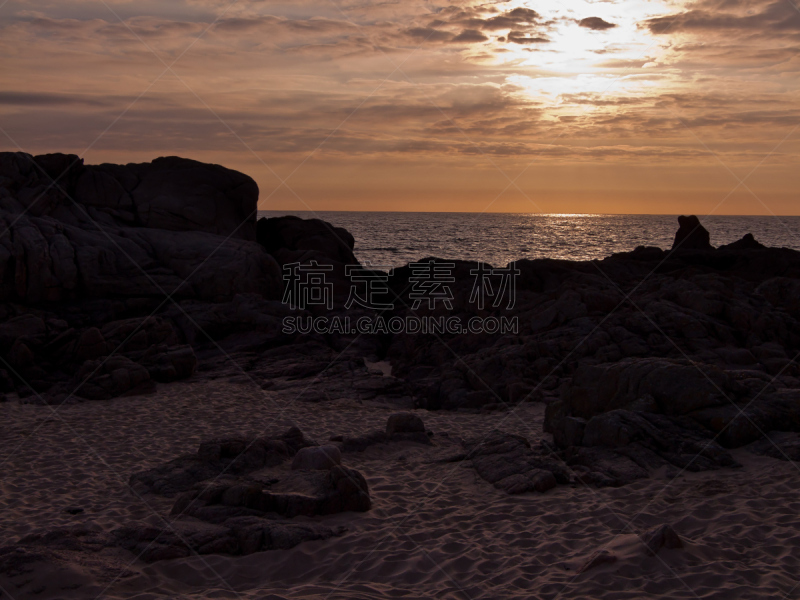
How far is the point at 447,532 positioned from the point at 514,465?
2.28 meters

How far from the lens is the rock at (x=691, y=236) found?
3278 cm

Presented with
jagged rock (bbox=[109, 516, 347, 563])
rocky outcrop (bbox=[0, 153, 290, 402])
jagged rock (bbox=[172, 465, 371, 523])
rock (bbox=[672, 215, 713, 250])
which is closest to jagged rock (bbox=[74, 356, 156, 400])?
rocky outcrop (bbox=[0, 153, 290, 402])

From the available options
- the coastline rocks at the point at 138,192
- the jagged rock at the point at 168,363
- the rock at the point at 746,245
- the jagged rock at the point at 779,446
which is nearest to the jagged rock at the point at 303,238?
the coastline rocks at the point at 138,192

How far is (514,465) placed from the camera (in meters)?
9.66

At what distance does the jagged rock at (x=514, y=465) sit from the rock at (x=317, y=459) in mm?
2340

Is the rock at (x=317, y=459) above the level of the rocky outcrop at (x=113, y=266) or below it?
below

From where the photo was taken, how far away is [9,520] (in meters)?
8.05

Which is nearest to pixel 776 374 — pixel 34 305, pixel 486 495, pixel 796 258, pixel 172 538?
pixel 486 495

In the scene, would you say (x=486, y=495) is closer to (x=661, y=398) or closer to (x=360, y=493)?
(x=360, y=493)

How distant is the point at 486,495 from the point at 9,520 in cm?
651

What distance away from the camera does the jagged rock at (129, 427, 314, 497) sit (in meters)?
9.30

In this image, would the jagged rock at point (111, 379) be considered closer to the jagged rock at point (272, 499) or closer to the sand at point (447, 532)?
the sand at point (447, 532)

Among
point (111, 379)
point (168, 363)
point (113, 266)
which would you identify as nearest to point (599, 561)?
point (111, 379)

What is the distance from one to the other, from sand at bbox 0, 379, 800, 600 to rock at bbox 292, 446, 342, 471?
0.64m
